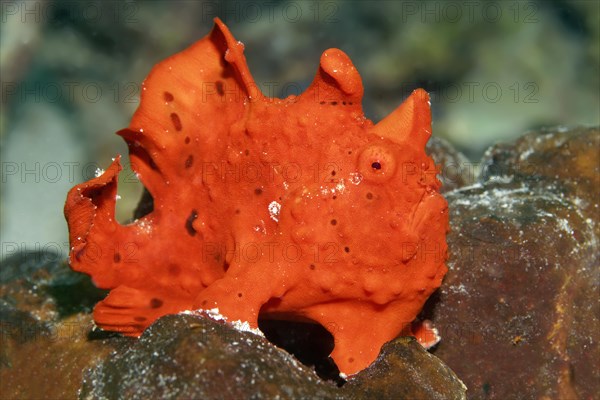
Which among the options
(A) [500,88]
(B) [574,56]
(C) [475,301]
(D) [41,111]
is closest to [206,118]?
(C) [475,301]

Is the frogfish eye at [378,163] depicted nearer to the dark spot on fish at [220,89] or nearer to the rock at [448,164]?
the dark spot on fish at [220,89]

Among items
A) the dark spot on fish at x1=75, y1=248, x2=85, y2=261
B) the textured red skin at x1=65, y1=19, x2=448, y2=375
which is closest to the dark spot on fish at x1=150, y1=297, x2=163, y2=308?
the textured red skin at x1=65, y1=19, x2=448, y2=375

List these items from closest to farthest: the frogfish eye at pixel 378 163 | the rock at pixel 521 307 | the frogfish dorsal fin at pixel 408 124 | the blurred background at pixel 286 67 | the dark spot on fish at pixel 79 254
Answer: the frogfish eye at pixel 378 163 → the frogfish dorsal fin at pixel 408 124 → the dark spot on fish at pixel 79 254 → the rock at pixel 521 307 → the blurred background at pixel 286 67

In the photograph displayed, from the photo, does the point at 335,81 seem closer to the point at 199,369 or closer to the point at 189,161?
the point at 189,161

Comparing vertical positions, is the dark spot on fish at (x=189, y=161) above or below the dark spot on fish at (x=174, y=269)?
above

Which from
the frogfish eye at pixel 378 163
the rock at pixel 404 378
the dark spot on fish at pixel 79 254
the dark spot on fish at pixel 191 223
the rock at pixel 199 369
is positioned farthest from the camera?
the dark spot on fish at pixel 191 223

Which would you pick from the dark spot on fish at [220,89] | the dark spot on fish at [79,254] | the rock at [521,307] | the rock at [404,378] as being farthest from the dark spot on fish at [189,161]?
the rock at [521,307]

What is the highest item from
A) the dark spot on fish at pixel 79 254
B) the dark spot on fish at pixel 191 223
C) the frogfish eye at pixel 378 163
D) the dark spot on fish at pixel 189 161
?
the frogfish eye at pixel 378 163

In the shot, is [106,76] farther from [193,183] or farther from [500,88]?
[500,88]
